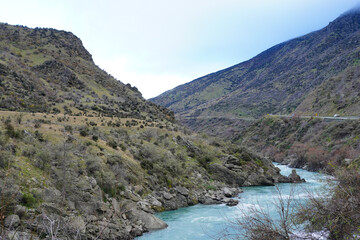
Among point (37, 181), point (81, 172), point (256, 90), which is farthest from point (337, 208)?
point (256, 90)

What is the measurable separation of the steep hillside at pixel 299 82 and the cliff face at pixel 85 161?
134 feet

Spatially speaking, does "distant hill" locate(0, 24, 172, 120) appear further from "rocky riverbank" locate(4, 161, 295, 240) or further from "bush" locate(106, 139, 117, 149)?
"rocky riverbank" locate(4, 161, 295, 240)

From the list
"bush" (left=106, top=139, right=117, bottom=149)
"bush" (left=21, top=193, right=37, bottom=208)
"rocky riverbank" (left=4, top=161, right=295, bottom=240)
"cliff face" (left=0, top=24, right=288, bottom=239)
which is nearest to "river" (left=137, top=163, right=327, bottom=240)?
"rocky riverbank" (left=4, top=161, right=295, bottom=240)

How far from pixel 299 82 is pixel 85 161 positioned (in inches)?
4536

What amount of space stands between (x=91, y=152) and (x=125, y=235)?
9.30m

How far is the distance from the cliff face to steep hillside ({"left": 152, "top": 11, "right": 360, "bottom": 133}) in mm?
40973

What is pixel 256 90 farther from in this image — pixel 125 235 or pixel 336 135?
pixel 125 235

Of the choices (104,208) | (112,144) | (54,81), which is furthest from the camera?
(54,81)

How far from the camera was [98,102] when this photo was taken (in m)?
50.8

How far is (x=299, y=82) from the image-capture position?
118250mm

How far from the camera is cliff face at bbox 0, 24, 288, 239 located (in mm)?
13773

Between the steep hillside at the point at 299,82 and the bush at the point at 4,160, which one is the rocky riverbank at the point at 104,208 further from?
the steep hillside at the point at 299,82

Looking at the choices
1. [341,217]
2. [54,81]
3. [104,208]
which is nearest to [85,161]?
[104,208]

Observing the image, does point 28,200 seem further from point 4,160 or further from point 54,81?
point 54,81
